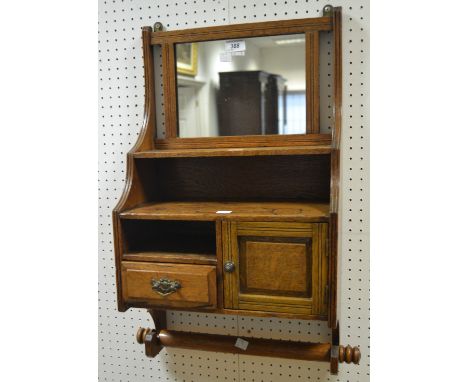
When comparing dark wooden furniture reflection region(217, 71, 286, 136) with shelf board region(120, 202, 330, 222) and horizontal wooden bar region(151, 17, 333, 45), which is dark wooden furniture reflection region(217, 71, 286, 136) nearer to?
horizontal wooden bar region(151, 17, 333, 45)

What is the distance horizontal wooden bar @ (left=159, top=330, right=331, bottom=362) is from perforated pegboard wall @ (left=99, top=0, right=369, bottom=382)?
0.19 feet

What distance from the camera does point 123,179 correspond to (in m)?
1.45

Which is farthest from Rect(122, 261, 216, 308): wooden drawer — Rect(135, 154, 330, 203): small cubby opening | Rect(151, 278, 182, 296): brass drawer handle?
Rect(135, 154, 330, 203): small cubby opening

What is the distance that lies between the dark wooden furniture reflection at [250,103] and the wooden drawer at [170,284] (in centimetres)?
45

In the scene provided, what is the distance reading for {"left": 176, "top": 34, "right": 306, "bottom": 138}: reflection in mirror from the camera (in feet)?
4.07

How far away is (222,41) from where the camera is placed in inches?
51.0

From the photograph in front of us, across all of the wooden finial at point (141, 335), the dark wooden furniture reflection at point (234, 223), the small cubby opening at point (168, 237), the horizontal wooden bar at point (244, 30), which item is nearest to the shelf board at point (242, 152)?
the dark wooden furniture reflection at point (234, 223)

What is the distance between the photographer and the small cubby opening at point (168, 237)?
1228 millimetres

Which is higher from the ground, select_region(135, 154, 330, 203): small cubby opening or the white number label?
the white number label

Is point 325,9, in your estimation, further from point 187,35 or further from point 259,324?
point 259,324

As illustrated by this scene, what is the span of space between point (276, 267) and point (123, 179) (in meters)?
0.66

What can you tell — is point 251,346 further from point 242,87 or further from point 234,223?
point 242,87

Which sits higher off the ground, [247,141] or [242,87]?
[242,87]

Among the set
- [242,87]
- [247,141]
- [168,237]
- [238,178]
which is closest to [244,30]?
[242,87]
